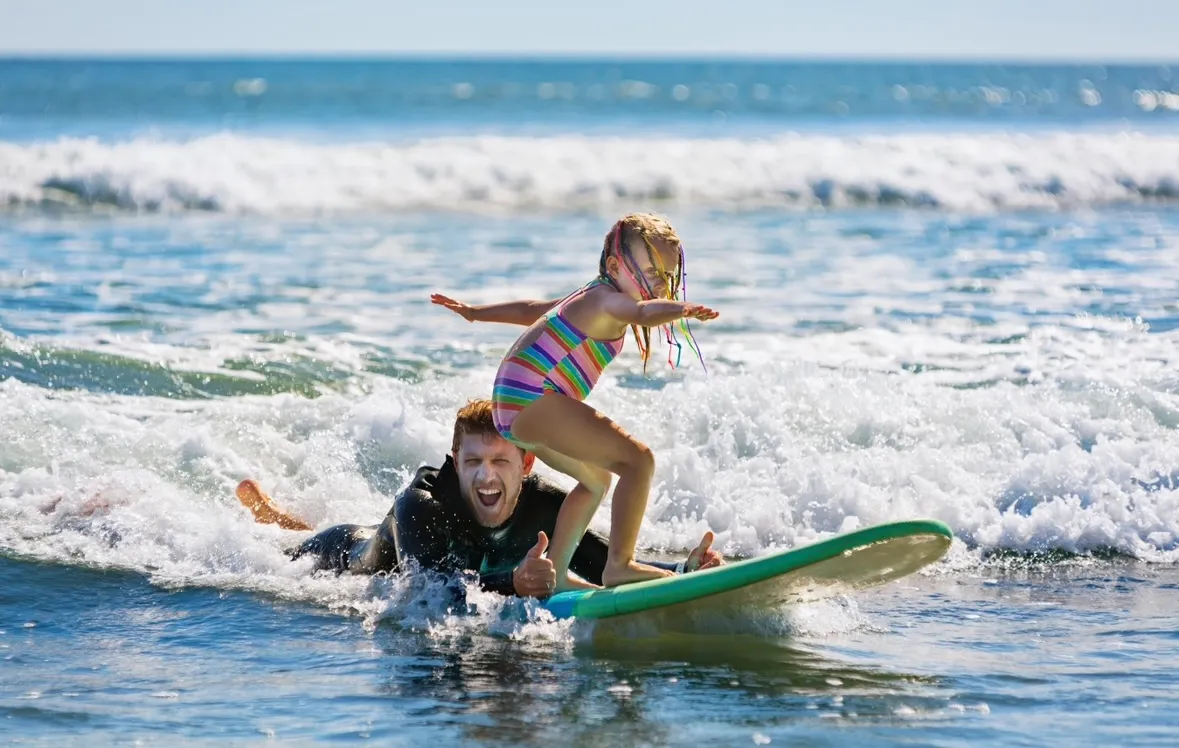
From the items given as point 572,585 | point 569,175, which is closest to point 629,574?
point 572,585

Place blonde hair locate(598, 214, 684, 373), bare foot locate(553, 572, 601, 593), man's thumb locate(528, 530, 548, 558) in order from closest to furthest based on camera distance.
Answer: blonde hair locate(598, 214, 684, 373)
man's thumb locate(528, 530, 548, 558)
bare foot locate(553, 572, 601, 593)

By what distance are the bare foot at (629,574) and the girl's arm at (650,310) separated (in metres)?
0.97

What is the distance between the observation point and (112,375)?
9.19m

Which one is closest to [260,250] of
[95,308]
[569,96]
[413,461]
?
[95,308]

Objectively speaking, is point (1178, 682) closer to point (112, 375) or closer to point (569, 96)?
point (112, 375)

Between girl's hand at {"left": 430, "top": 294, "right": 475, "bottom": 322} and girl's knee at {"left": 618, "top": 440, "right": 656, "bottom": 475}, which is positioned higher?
girl's hand at {"left": 430, "top": 294, "right": 475, "bottom": 322}

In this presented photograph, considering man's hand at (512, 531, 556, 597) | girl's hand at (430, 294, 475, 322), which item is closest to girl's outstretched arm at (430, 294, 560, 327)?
girl's hand at (430, 294, 475, 322)

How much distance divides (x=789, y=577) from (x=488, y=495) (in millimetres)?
1227

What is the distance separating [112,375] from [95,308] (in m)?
2.60

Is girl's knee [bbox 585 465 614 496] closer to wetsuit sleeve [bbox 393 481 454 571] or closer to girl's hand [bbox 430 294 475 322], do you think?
wetsuit sleeve [bbox 393 481 454 571]

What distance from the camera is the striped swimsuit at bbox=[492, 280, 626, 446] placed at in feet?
17.4

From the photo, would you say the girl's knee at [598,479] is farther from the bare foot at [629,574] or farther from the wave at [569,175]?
the wave at [569,175]

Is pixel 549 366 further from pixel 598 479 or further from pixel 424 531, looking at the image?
pixel 424 531

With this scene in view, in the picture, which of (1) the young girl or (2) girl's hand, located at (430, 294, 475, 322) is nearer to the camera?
(1) the young girl
